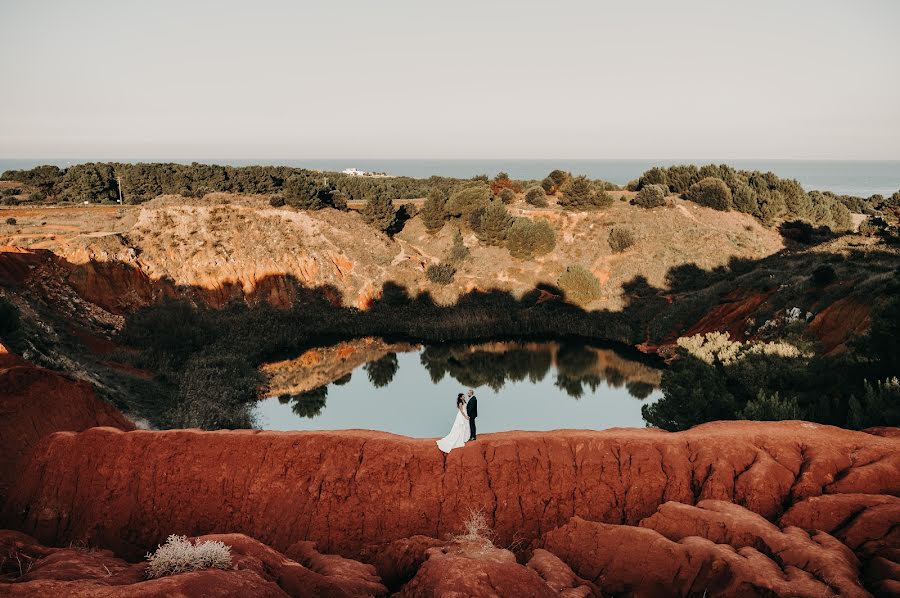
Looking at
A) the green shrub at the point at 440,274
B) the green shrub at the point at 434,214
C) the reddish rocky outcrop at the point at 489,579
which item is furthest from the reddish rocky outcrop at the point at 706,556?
the green shrub at the point at 434,214

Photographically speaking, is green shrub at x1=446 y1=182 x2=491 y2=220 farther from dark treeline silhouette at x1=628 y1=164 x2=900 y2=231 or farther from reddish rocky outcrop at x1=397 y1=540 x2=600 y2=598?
reddish rocky outcrop at x1=397 y1=540 x2=600 y2=598

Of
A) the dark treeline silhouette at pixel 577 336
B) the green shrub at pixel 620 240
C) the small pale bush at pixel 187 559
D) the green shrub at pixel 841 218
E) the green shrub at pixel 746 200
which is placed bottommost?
the dark treeline silhouette at pixel 577 336

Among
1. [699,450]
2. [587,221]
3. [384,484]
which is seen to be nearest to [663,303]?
[587,221]

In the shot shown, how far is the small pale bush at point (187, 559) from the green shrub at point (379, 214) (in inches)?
1685

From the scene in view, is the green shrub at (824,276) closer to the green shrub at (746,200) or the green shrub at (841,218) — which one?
the green shrub at (746,200)

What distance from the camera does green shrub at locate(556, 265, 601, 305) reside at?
138 feet

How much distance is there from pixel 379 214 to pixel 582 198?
19.3 metres

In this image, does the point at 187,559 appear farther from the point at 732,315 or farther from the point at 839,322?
the point at 732,315

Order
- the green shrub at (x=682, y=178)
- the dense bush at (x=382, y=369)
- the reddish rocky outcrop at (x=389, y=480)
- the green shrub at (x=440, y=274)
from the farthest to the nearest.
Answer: the green shrub at (x=682, y=178), the green shrub at (x=440, y=274), the dense bush at (x=382, y=369), the reddish rocky outcrop at (x=389, y=480)

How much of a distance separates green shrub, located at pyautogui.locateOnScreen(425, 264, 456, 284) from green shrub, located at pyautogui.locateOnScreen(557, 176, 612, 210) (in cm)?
1551

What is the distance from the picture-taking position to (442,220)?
5150 centimetres

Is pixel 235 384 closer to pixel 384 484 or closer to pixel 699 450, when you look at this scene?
pixel 384 484

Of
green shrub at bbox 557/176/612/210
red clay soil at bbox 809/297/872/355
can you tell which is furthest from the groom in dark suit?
green shrub at bbox 557/176/612/210

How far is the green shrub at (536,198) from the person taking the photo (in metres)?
54.7
